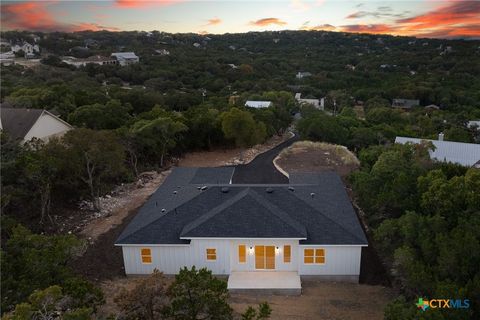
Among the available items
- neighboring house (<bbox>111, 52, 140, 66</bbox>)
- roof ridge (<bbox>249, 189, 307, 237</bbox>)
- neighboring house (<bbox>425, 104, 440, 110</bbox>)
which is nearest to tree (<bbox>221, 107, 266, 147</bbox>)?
roof ridge (<bbox>249, 189, 307, 237</bbox>)

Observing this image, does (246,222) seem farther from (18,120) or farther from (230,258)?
(18,120)

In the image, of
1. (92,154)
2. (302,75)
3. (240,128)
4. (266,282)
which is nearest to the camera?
(266,282)

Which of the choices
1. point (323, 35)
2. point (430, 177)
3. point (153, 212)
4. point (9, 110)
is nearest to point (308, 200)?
point (430, 177)

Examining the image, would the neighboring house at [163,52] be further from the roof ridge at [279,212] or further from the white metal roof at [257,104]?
the roof ridge at [279,212]

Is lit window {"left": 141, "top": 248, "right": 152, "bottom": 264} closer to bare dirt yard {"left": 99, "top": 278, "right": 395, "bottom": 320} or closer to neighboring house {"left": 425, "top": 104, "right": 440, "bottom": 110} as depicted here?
bare dirt yard {"left": 99, "top": 278, "right": 395, "bottom": 320}

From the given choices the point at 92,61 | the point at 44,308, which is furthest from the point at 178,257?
the point at 92,61

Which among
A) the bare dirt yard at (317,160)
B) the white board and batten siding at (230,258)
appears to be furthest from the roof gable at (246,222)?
the bare dirt yard at (317,160)

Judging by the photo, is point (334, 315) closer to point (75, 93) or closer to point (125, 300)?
point (125, 300)
